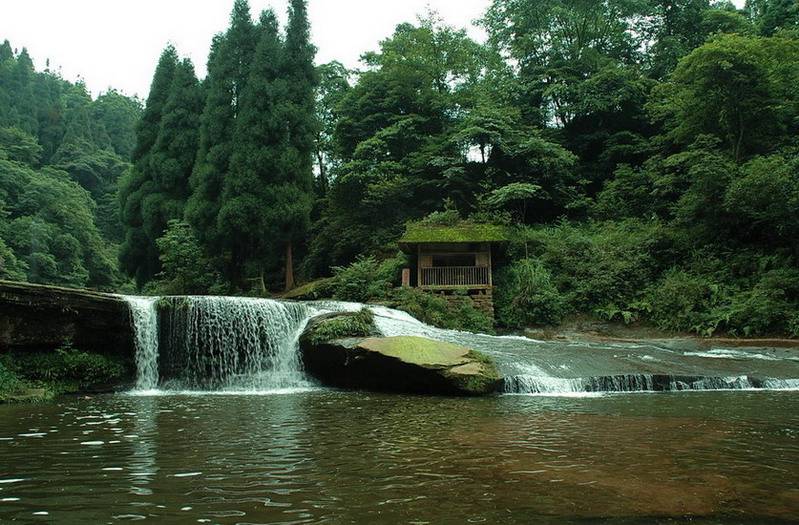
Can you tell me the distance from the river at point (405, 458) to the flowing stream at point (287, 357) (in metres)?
0.69

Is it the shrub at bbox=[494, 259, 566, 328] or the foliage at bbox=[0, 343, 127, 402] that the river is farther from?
the shrub at bbox=[494, 259, 566, 328]

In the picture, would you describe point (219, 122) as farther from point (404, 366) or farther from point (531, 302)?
point (404, 366)

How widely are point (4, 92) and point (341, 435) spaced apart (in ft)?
250

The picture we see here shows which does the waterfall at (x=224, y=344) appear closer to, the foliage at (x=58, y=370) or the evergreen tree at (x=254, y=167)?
the foliage at (x=58, y=370)

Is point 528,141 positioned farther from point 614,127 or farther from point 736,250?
point 736,250

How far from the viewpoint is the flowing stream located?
991 cm

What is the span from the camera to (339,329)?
11.0 meters

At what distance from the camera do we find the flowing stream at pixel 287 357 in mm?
9914

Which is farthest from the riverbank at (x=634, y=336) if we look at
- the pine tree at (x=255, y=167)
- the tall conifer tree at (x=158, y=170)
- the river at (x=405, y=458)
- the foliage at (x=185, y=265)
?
the tall conifer tree at (x=158, y=170)

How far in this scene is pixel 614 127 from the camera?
28.6 meters

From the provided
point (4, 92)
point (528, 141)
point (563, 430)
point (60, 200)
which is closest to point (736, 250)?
point (528, 141)

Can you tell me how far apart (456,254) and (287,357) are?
33.2ft

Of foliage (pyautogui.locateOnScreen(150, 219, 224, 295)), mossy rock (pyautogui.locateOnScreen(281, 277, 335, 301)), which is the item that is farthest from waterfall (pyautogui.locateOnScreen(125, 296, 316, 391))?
foliage (pyautogui.locateOnScreen(150, 219, 224, 295))

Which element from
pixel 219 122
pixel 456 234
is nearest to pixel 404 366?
pixel 456 234
